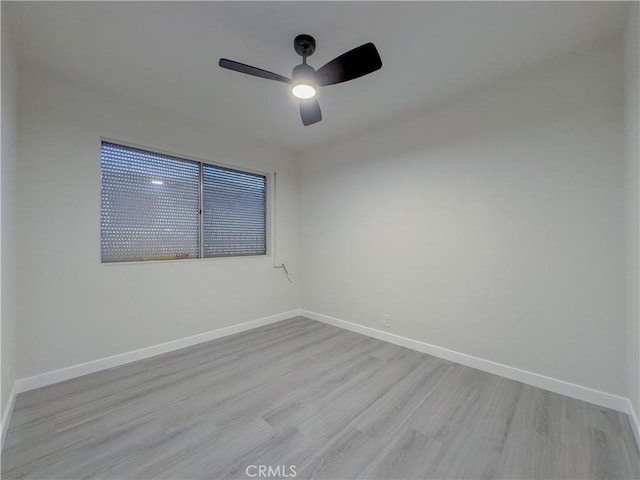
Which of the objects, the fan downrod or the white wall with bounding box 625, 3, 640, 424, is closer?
the white wall with bounding box 625, 3, 640, 424

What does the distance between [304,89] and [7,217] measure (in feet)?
7.30

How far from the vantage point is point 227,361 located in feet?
8.98

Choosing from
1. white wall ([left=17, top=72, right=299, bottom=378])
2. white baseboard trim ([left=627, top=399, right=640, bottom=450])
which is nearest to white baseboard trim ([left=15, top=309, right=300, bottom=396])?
white wall ([left=17, top=72, right=299, bottom=378])

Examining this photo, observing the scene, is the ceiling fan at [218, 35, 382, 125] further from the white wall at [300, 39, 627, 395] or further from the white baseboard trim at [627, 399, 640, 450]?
the white baseboard trim at [627, 399, 640, 450]

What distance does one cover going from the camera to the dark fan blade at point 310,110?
216 cm

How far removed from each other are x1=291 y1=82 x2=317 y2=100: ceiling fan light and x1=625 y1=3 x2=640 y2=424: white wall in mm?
1908

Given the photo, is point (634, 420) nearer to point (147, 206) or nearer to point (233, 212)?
point (233, 212)

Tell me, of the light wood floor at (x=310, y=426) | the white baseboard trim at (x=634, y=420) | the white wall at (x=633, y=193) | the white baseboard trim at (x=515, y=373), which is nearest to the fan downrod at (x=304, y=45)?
the white wall at (x=633, y=193)

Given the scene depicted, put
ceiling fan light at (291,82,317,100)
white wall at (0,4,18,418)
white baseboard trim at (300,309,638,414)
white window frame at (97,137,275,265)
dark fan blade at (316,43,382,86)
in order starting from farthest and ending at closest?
white window frame at (97,137,275,265) → white baseboard trim at (300,309,638,414) → ceiling fan light at (291,82,317,100) → white wall at (0,4,18,418) → dark fan blade at (316,43,382,86)

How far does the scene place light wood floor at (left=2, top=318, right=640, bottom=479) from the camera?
1477 mm

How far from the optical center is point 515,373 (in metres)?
2.37

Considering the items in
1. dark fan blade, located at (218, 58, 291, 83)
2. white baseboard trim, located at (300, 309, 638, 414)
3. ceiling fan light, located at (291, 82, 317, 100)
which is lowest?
white baseboard trim, located at (300, 309, 638, 414)

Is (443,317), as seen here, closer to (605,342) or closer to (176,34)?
(605,342)

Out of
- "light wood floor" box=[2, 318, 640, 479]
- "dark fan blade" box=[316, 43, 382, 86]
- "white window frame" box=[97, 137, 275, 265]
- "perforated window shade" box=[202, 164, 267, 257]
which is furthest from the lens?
"perforated window shade" box=[202, 164, 267, 257]
